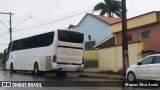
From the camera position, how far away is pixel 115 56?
3003 centimetres

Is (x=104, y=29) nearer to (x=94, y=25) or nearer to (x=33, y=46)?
(x=94, y=25)

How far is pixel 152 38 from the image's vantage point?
97.5 feet

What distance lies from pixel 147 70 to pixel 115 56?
428 inches

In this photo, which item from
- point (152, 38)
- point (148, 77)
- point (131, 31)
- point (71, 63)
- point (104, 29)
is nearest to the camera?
point (148, 77)

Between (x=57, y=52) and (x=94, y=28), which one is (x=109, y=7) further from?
(x=57, y=52)

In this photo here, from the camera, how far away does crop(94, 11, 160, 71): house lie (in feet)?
90.8

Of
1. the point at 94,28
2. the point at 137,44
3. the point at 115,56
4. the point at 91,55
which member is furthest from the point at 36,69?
the point at 94,28

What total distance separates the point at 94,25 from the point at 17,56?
22.5m

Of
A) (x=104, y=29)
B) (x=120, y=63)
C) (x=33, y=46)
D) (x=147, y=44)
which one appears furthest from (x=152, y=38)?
(x=104, y=29)

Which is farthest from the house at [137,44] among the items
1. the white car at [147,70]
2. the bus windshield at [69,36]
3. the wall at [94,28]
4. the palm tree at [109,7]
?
the palm tree at [109,7]

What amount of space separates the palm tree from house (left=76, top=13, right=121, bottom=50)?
9.08 meters

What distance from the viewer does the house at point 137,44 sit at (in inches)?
1090

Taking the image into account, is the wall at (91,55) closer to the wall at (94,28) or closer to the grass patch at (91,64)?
the grass patch at (91,64)

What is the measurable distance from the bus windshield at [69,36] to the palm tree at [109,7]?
1535 inches
